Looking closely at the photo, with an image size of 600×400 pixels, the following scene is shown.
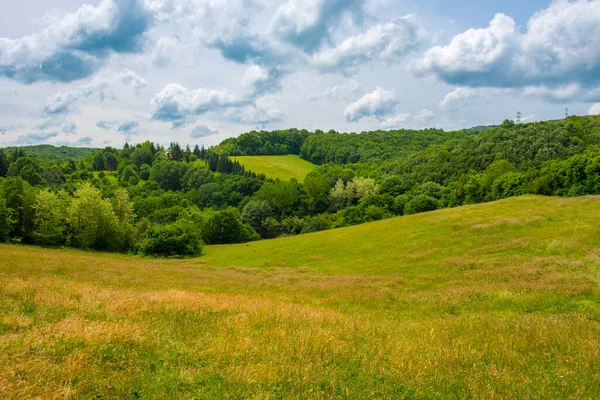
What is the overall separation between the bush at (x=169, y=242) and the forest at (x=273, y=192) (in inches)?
8.0

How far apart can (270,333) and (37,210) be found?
234 feet

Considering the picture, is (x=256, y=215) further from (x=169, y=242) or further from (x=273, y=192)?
(x=169, y=242)

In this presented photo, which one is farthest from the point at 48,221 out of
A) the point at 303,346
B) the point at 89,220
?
the point at 303,346

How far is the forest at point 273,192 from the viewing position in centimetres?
6122

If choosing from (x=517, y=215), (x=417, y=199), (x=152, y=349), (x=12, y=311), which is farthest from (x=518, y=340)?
(x=417, y=199)

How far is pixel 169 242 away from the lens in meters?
65.7

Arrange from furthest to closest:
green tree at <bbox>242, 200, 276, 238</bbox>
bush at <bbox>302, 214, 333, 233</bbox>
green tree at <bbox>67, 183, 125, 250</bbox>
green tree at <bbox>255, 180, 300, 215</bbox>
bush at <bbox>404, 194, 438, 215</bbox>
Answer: green tree at <bbox>255, 180, 300, 215</bbox>, green tree at <bbox>242, 200, 276, 238</bbox>, bush at <bbox>302, 214, 333, 233</bbox>, bush at <bbox>404, 194, 438, 215</bbox>, green tree at <bbox>67, 183, 125, 250</bbox>

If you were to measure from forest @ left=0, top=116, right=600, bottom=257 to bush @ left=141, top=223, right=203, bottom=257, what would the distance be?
20 centimetres

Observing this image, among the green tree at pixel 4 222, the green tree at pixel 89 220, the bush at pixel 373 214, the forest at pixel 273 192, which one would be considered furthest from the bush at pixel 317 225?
the green tree at pixel 4 222

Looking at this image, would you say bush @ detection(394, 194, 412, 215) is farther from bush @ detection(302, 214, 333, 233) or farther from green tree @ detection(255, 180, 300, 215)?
green tree @ detection(255, 180, 300, 215)

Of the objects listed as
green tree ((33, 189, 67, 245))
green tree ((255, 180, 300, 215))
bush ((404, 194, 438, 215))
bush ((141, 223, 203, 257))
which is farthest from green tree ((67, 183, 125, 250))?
green tree ((255, 180, 300, 215))

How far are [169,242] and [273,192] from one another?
73.6m

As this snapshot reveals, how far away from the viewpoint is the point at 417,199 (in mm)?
86188

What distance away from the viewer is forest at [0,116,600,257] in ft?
201
